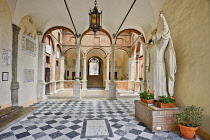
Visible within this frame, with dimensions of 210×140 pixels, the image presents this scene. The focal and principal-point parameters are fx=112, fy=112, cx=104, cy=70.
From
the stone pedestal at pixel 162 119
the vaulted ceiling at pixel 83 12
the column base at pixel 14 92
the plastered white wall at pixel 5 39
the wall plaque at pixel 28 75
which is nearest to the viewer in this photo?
the stone pedestal at pixel 162 119

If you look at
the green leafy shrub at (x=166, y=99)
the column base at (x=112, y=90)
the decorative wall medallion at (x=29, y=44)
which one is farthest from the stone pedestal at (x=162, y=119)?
the decorative wall medallion at (x=29, y=44)

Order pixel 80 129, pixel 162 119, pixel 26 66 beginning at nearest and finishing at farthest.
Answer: pixel 162 119 → pixel 80 129 → pixel 26 66

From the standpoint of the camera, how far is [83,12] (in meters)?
6.05

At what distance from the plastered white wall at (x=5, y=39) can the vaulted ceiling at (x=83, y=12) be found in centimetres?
33

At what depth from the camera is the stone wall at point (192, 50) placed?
2744mm

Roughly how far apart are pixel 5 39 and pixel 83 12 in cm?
374

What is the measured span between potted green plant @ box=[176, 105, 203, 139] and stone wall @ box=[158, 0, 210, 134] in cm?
18

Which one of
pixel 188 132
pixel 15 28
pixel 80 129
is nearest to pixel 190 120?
pixel 188 132

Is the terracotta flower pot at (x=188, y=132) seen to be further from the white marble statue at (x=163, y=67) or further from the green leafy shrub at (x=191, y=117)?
the white marble statue at (x=163, y=67)

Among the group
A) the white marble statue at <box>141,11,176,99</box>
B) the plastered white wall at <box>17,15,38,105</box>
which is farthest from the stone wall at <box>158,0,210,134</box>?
the plastered white wall at <box>17,15,38,105</box>

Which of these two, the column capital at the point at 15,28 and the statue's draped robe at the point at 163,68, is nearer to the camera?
the statue's draped robe at the point at 163,68

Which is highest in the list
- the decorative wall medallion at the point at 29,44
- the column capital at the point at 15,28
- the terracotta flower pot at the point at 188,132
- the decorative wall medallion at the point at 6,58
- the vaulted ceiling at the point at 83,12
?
the vaulted ceiling at the point at 83,12

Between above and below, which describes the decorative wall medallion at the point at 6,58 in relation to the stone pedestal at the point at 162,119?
above

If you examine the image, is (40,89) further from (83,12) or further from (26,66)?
(83,12)
